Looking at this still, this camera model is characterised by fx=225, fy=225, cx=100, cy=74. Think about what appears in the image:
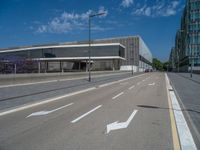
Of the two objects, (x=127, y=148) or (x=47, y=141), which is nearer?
(x=127, y=148)

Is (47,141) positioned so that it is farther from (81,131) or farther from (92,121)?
(92,121)

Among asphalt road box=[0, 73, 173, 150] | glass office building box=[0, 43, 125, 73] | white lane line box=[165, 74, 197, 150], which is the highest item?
glass office building box=[0, 43, 125, 73]

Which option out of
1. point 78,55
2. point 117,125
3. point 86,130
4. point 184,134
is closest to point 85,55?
point 78,55

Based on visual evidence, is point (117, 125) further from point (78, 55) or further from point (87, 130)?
point (78, 55)

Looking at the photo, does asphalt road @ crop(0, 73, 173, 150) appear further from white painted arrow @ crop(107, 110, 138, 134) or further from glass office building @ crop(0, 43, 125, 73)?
glass office building @ crop(0, 43, 125, 73)

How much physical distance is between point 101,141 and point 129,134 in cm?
99

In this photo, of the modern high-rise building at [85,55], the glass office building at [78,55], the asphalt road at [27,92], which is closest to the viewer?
the asphalt road at [27,92]

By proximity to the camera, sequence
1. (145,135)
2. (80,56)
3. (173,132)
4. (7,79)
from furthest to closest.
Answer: (80,56)
(7,79)
(173,132)
(145,135)

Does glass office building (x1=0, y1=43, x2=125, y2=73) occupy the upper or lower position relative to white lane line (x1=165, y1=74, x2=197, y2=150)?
upper

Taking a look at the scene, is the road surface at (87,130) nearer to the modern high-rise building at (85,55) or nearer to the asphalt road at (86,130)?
the asphalt road at (86,130)

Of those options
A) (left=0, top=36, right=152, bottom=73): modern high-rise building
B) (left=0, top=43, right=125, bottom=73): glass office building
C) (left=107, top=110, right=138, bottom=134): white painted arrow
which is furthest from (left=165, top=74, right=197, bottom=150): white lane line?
(left=0, top=43, right=125, bottom=73): glass office building

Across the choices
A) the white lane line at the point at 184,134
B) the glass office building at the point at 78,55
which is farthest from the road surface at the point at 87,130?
the glass office building at the point at 78,55

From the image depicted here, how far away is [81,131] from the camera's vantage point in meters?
6.36

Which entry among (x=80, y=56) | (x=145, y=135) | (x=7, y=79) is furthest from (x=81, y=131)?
(x=80, y=56)
